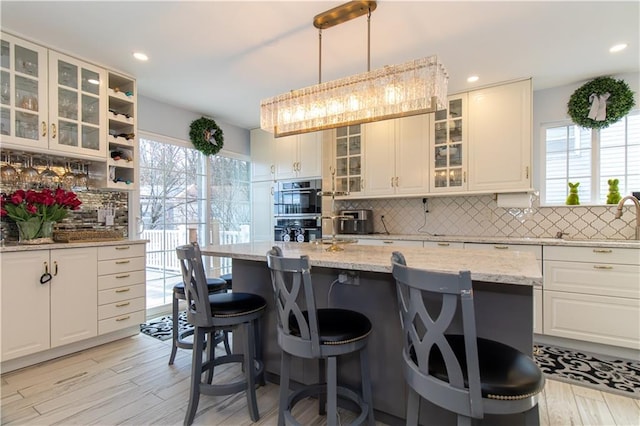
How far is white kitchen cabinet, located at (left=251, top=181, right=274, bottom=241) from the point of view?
4.73 metres

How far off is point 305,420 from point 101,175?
2.92 metres

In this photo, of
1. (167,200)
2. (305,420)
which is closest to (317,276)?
(305,420)

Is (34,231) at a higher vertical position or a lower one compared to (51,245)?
higher

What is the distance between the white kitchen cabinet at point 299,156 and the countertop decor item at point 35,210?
98.5 inches

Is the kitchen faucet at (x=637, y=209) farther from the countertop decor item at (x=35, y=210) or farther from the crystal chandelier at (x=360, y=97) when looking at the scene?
the countertop decor item at (x=35, y=210)

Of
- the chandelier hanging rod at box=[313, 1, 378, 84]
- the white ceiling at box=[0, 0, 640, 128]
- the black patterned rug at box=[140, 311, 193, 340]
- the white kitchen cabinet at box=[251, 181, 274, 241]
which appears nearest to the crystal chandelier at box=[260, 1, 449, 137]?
the chandelier hanging rod at box=[313, 1, 378, 84]

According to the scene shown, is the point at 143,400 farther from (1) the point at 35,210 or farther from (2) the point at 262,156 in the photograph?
(2) the point at 262,156

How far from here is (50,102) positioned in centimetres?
267

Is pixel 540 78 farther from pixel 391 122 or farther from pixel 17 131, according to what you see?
pixel 17 131

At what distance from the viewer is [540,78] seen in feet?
10.4

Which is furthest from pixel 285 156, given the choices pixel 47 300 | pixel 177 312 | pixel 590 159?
pixel 590 159

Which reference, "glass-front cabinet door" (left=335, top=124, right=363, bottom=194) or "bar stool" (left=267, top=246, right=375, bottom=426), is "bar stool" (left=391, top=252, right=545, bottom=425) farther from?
"glass-front cabinet door" (left=335, top=124, right=363, bottom=194)

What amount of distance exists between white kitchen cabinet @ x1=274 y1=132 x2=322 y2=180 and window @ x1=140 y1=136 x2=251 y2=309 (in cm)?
81

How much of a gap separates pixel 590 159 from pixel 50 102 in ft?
16.9
